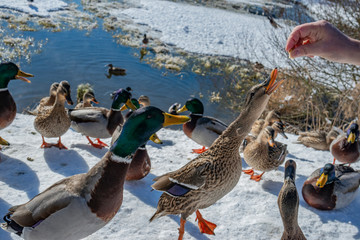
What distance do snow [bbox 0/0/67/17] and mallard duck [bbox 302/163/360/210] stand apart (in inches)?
524

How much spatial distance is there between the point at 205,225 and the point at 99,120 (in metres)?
2.32

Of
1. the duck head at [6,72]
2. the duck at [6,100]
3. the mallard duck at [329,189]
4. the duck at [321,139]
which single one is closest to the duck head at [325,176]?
the mallard duck at [329,189]

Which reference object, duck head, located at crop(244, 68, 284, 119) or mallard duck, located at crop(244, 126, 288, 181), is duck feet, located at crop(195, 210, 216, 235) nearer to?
duck head, located at crop(244, 68, 284, 119)

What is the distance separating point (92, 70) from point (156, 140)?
4.98 meters

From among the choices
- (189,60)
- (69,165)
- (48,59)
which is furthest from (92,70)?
(69,165)

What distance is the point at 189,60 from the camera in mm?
11148

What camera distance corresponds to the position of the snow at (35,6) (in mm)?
13490

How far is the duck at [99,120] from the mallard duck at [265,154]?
182 centimetres

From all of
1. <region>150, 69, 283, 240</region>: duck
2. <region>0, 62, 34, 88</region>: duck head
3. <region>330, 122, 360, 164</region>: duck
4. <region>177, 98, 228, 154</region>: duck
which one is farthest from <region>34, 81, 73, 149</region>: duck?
<region>330, 122, 360, 164</region>: duck

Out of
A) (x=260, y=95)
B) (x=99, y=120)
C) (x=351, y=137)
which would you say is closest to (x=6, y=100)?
(x=99, y=120)

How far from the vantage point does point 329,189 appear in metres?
3.32

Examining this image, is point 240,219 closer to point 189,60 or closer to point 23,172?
point 23,172

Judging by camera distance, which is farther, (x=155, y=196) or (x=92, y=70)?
(x=92, y=70)

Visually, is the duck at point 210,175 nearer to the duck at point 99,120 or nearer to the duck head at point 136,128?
the duck head at point 136,128
